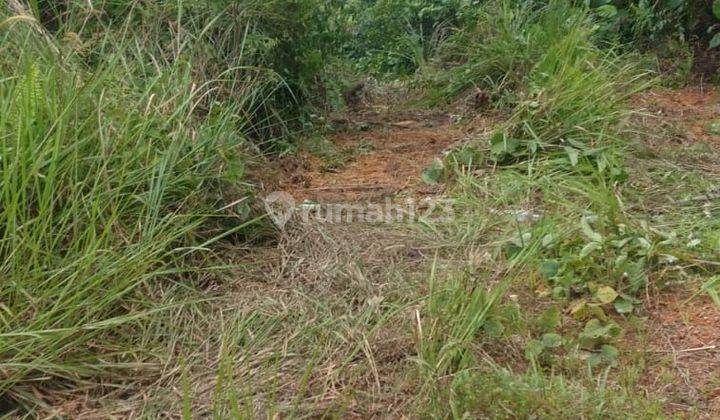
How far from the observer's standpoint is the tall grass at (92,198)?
2227 millimetres

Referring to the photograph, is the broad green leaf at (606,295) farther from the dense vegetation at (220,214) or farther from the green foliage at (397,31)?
the green foliage at (397,31)

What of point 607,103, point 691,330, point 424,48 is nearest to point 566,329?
point 691,330

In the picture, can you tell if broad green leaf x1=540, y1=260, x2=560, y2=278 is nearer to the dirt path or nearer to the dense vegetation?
the dense vegetation

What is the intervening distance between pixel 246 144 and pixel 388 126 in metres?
1.09

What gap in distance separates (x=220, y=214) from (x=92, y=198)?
0.46 metres

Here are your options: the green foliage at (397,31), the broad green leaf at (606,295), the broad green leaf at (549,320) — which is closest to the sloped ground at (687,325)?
the broad green leaf at (606,295)

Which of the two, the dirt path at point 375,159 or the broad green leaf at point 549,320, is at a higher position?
the broad green leaf at point 549,320

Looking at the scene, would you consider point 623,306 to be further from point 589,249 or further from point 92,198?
point 92,198

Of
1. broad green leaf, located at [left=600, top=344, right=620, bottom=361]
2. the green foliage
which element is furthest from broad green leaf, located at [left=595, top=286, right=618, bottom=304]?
the green foliage

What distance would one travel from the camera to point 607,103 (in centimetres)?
372

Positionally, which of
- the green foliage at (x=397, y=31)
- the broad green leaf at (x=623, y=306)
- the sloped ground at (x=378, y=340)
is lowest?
the green foliage at (x=397, y=31)

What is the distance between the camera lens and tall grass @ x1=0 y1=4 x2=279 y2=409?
223 cm

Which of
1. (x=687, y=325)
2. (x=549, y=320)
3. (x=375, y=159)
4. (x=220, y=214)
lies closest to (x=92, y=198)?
(x=220, y=214)

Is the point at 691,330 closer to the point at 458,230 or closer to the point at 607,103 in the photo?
the point at 458,230
